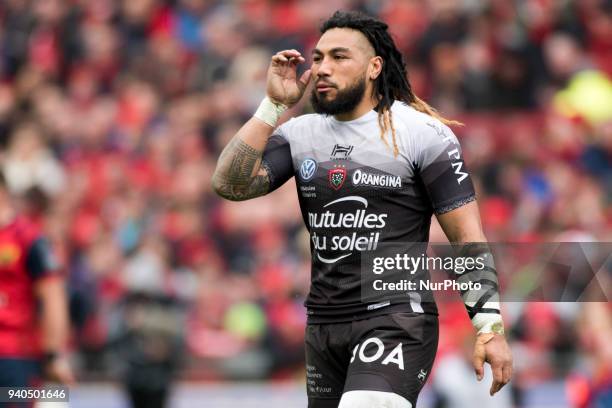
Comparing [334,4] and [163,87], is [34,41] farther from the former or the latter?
[334,4]

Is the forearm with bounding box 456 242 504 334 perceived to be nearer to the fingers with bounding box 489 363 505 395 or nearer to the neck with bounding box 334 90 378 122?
the fingers with bounding box 489 363 505 395

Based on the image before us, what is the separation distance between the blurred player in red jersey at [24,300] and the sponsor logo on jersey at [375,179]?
8.61 ft

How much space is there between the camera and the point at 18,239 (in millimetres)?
8125

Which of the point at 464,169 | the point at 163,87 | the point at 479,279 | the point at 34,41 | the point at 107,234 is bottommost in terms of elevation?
the point at 479,279

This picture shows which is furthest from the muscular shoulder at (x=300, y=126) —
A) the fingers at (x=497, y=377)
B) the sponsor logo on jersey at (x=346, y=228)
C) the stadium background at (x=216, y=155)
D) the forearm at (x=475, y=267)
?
the stadium background at (x=216, y=155)

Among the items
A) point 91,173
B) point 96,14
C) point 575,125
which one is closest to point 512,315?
point 575,125

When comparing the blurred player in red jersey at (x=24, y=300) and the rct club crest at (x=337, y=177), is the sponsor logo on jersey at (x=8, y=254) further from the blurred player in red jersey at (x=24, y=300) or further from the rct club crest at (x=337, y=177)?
the rct club crest at (x=337, y=177)

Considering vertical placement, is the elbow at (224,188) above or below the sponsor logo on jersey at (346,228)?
above

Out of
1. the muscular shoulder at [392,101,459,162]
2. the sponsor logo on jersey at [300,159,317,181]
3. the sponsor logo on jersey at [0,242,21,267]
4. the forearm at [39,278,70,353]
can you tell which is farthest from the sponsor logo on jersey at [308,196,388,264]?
the sponsor logo on jersey at [0,242,21,267]

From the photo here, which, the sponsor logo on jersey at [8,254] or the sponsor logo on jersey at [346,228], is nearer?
the sponsor logo on jersey at [346,228]

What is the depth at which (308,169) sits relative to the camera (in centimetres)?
656

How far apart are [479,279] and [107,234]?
9861mm

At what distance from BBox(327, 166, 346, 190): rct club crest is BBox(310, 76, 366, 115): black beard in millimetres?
292

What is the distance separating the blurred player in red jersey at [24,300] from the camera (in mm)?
8086
